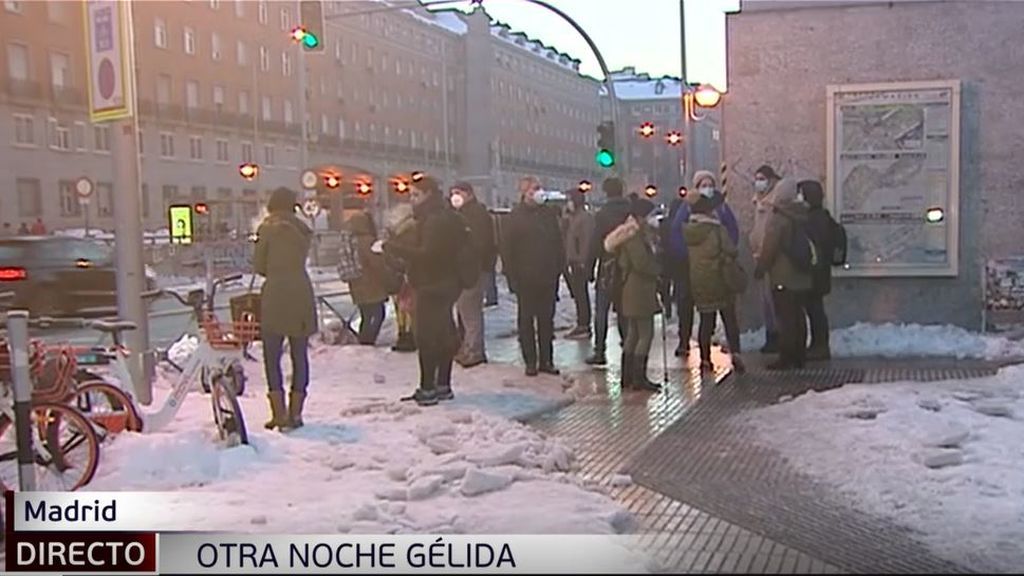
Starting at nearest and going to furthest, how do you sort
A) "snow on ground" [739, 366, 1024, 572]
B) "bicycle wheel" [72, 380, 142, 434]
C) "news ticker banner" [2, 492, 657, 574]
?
"news ticker banner" [2, 492, 657, 574] → "snow on ground" [739, 366, 1024, 572] → "bicycle wheel" [72, 380, 142, 434]

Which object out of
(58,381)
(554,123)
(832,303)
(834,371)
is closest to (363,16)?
(832,303)

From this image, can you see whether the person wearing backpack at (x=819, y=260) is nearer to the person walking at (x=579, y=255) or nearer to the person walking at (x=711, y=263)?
the person walking at (x=711, y=263)

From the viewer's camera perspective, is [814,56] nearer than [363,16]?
Yes

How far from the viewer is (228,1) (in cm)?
808

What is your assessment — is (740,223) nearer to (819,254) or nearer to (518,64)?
(819,254)

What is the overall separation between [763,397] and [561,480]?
10.9 feet

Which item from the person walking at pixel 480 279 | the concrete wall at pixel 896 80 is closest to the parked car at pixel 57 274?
the person walking at pixel 480 279

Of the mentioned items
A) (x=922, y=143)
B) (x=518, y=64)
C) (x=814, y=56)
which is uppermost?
(x=518, y=64)

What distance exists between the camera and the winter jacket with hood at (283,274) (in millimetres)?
7609

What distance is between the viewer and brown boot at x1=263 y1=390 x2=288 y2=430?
7.73 meters

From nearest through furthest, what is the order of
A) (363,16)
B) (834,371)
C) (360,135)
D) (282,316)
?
1. (282,316)
2. (834,371)
3. (360,135)
4. (363,16)

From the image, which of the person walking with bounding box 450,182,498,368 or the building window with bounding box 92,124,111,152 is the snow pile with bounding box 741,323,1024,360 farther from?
the building window with bounding box 92,124,111,152

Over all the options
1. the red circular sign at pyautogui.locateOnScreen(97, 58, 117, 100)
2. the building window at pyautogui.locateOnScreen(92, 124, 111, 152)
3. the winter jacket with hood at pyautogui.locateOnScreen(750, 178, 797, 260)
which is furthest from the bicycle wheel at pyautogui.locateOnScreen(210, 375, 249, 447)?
the winter jacket with hood at pyautogui.locateOnScreen(750, 178, 797, 260)

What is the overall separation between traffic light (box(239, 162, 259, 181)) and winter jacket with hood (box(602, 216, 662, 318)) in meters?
3.01
